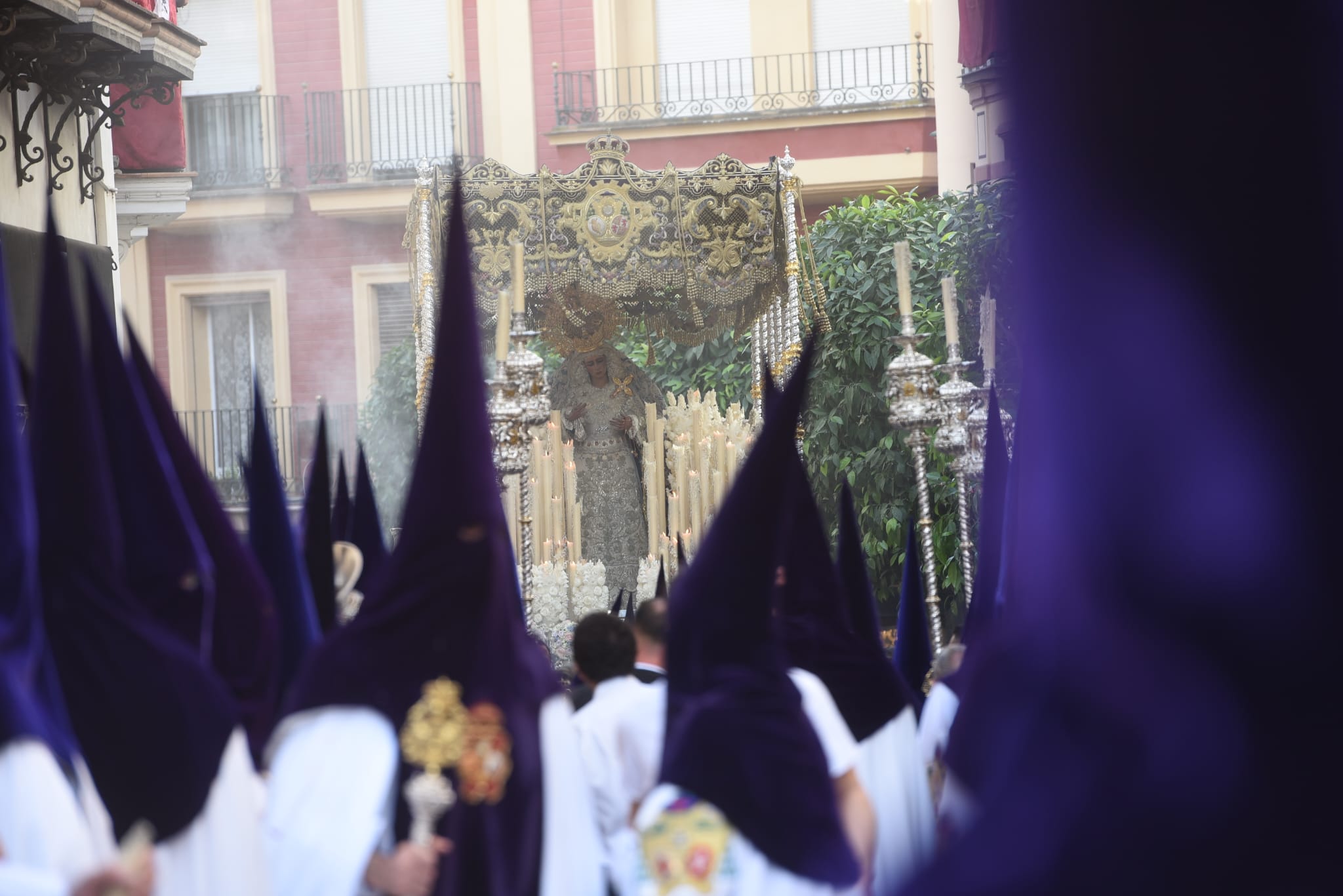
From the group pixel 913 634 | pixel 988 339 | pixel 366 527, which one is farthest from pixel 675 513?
pixel 366 527

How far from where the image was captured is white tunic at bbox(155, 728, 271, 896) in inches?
101

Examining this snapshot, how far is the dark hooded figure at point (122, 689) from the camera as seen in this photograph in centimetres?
256

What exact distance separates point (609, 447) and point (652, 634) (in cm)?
539

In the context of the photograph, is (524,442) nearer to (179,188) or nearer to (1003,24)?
(1003,24)

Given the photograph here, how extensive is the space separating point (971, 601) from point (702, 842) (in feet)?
6.81

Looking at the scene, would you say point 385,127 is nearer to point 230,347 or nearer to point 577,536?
point 230,347

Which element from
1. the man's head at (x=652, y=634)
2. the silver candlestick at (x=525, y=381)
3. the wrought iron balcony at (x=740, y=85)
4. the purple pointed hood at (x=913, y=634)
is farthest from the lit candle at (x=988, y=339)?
the wrought iron balcony at (x=740, y=85)

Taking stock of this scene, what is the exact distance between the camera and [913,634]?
5.32m

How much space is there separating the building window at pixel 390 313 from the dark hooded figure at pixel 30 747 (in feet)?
50.2

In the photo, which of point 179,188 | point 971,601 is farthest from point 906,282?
point 179,188

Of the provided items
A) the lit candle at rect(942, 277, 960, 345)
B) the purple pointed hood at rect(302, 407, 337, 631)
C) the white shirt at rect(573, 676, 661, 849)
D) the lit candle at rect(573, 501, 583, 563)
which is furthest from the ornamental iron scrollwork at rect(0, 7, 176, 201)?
the white shirt at rect(573, 676, 661, 849)

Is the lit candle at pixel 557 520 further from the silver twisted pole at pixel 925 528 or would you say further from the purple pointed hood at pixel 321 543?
the purple pointed hood at pixel 321 543

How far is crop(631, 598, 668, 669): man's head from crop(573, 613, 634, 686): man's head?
0.40 ft

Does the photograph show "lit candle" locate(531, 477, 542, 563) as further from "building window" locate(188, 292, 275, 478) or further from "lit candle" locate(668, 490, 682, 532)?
"building window" locate(188, 292, 275, 478)
